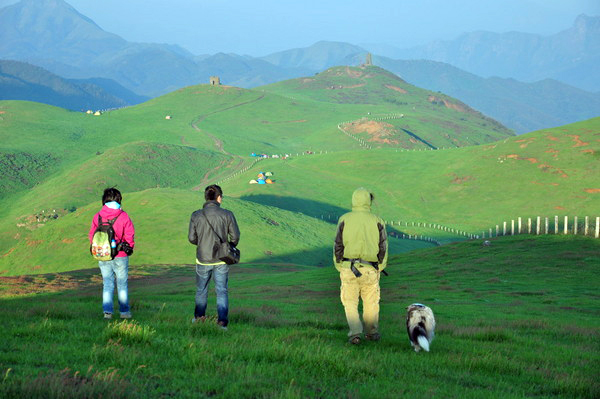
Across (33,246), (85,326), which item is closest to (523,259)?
(85,326)

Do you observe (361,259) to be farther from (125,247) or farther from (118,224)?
(118,224)

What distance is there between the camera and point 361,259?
1447 centimetres

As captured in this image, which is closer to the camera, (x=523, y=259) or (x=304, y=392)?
(x=304, y=392)

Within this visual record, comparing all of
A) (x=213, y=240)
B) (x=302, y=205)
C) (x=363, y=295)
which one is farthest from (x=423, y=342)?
(x=302, y=205)

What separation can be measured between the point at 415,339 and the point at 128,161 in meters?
169

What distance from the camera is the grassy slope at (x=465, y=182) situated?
5162 inches

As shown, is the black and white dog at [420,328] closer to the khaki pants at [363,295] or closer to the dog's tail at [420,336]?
the dog's tail at [420,336]

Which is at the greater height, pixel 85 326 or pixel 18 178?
pixel 18 178

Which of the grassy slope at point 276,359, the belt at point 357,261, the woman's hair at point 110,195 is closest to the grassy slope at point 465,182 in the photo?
the grassy slope at point 276,359

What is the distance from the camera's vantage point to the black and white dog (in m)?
13.6

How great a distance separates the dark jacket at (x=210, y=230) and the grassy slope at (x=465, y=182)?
4235 inches

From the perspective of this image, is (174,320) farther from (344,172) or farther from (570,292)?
(344,172)

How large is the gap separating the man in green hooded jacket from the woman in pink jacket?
18.8 feet

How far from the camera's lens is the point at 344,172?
172 m
